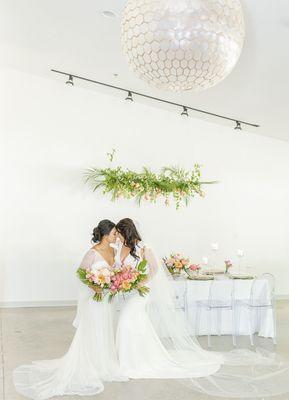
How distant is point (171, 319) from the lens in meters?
5.25

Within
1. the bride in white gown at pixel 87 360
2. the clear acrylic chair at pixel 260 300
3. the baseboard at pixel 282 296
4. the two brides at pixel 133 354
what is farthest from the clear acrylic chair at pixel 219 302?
the baseboard at pixel 282 296

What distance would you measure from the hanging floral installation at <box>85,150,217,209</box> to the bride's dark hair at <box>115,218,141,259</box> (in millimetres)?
3350

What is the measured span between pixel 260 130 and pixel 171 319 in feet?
18.1

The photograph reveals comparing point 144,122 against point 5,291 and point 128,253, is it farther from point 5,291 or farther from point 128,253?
point 128,253

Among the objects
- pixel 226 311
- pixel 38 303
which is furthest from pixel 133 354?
pixel 38 303

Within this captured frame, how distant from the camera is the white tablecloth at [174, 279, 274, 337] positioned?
6137mm

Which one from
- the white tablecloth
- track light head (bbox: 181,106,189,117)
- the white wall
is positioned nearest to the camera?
the white tablecloth

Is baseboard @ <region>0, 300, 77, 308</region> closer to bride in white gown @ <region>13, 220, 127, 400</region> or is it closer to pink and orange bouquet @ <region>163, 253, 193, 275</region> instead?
pink and orange bouquet @ <region>163, 253, 193, 275</region>

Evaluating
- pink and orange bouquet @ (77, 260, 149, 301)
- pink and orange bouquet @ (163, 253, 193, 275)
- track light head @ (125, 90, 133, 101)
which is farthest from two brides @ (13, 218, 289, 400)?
track light head @ (125, 90, 133, 101)

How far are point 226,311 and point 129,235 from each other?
2.24m

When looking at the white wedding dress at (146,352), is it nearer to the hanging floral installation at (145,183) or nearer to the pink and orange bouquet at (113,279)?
the pink and orange bouquet at (113,279)

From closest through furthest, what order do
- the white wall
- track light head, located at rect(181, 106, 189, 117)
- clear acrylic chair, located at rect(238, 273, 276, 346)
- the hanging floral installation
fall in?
clear acrylic chair, located at rect(238, 273, 276, 346), the hanging floral installation, the white wall, track light head, located at rect(181, 106, 189, 117)

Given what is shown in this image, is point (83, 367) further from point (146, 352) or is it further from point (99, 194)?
point (99, 194)

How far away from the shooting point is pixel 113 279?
459 centimetres
